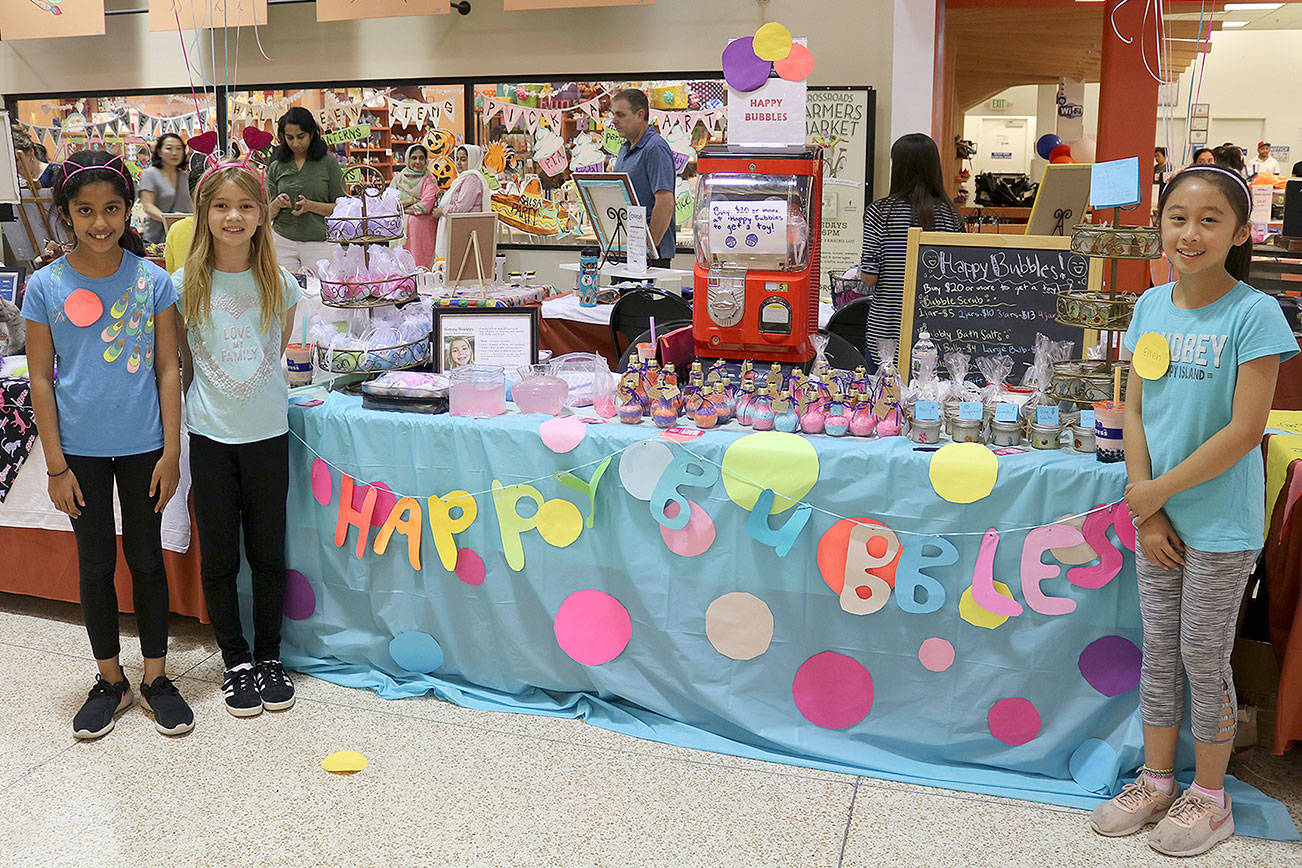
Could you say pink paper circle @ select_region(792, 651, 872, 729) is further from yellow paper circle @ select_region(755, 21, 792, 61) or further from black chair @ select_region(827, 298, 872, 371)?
black chair @ select_region(827, 298, 872, 371)

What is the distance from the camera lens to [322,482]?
2922 mm

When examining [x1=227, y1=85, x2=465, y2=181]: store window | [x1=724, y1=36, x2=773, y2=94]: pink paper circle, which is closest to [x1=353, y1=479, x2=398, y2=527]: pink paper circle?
[x1=724, y1=36, x2=773, y2=94]: pink paper circle

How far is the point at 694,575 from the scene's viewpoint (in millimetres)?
2615

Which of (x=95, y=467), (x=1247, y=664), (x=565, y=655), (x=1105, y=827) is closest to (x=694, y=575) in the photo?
(x=565, y=655)

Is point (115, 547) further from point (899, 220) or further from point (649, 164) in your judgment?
point (649, 164)

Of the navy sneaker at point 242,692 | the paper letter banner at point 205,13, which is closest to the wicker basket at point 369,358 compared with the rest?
the navy sneaker at point 242,692

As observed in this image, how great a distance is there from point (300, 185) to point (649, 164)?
198 centimetres

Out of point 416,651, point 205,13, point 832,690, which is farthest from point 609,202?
point 205,13

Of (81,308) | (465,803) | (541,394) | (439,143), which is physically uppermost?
(439,143)

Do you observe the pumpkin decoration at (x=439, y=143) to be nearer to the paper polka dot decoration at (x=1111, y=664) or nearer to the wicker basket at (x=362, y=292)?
the wicker basket at (x=362, y=292)

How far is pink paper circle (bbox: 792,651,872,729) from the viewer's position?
2535mm

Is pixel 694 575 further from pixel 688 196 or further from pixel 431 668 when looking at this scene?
pixel 688 196

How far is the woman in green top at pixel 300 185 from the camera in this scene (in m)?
5.61

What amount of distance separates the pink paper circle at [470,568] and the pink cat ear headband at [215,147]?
108 cm
